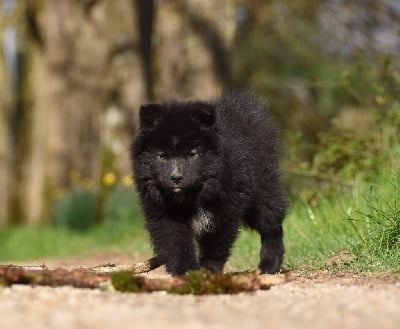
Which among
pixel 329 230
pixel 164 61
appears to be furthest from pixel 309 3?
pixel 329 230

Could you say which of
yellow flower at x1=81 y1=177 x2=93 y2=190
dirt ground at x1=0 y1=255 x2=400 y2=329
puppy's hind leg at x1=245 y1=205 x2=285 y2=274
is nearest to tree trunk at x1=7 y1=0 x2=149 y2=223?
yellow flower at x1=81 y1=177 x2=93 y2=190

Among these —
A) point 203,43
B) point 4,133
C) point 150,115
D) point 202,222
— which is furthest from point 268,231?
point 4,133

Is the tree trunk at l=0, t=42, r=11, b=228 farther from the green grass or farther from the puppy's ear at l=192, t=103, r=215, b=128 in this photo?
the puppy's ear at l=192, t=103, r=215, b=128

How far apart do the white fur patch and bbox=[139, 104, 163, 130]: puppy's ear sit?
81 cm

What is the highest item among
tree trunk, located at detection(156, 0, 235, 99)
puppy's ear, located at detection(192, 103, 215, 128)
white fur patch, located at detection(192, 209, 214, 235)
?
tree trunk, located at detection(156, 0, 235, 99)

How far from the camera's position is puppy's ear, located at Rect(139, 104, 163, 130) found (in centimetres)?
666

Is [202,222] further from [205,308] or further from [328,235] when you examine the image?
[205,308]

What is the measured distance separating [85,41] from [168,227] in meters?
11.7

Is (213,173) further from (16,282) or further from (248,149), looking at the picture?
(16,282)

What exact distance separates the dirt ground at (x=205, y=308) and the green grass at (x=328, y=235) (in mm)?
1307

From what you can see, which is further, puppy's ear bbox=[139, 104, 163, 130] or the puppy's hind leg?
the puppy's hind leg

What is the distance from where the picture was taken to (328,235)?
8055mm

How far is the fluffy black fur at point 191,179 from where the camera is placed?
650 centimetres

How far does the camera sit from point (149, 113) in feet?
21.9
